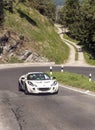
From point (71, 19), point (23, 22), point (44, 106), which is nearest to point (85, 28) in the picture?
point (23, 22)

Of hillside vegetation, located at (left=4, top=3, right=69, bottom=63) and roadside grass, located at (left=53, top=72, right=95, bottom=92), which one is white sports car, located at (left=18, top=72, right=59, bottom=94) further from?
hillside vegetation, located at (left=4, top=3, right=69, bottom=63)

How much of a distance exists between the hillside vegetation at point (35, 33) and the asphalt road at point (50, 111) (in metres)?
42.8

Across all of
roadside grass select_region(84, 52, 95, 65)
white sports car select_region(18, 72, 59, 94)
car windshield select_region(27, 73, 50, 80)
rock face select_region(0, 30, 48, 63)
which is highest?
car windshield select_region(27, 73, 50, 80)

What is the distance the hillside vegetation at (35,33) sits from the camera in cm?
6800

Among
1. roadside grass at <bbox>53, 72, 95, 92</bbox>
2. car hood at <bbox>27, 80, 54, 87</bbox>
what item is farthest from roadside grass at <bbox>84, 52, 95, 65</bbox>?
car hood at <bbox>27, 80, 54, 87</bbox>

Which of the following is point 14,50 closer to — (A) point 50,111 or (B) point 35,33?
(B) point 35,33

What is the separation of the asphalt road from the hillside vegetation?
42823 mm

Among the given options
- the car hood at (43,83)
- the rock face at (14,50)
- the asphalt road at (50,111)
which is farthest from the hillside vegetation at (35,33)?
the asphalt road at (50,111)

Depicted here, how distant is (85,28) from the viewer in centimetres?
8256

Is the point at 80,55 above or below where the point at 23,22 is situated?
below

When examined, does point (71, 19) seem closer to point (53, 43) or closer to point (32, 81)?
point (53, 43)

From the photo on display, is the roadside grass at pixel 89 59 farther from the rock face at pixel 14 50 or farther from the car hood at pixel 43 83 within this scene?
the car hood at pixel 43 83

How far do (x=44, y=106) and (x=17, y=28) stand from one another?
50303mm

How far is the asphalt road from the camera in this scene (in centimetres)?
1448
